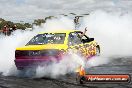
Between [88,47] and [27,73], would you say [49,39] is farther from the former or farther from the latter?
[88,47]

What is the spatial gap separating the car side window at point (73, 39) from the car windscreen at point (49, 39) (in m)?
0.26

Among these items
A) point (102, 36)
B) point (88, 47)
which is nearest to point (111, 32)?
point (102, 36)

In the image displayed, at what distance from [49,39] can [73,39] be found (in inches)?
37.2

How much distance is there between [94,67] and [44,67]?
2.78 meters

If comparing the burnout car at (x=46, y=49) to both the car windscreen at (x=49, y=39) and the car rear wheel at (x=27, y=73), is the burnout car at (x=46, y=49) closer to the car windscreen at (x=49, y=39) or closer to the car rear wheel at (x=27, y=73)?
the car windscreen at (x=49, y=39)

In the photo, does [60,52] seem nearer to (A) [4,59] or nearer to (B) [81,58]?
(B) [81,58]

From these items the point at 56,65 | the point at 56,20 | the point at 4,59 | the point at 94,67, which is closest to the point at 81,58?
the point at 94,67

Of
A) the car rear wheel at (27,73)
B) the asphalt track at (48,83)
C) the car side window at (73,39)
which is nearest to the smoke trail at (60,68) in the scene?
the asphalt track at (48,83)

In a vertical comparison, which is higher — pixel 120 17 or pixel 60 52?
pixel 120 17

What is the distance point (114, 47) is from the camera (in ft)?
74.9

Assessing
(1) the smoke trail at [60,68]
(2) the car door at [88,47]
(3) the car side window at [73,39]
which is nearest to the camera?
(1) the smoke trail at [60,68]

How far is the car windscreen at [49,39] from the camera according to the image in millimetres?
13133

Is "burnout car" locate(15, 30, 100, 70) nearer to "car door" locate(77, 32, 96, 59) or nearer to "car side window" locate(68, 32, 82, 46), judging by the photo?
"car side window" locate(68, 32, 82, 46)

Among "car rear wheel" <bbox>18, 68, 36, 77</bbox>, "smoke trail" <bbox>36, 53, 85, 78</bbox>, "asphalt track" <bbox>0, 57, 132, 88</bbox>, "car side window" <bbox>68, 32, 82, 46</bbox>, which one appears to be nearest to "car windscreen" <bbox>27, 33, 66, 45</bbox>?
"car side window" <bbox>68, 32, 82, 46</bbox>
